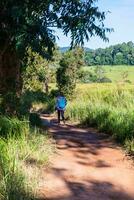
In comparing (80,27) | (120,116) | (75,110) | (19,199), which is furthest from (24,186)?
(75,110)

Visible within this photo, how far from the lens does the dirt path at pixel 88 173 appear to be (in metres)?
7.71

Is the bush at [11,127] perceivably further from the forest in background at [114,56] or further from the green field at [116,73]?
the forest in background at [114,56]

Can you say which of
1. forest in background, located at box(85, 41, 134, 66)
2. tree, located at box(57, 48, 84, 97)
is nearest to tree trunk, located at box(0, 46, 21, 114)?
tree, located at box(57, 48, 84, 97)

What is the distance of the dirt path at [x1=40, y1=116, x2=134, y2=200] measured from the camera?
7.71 meters

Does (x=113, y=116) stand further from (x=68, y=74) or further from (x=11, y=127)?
(x=68, y=74)

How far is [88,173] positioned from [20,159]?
4.60 feet

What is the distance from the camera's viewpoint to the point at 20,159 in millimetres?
8656

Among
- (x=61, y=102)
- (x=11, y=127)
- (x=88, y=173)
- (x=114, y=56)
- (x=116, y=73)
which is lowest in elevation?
(x=116, y=73)

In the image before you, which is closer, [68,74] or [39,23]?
[39,23]

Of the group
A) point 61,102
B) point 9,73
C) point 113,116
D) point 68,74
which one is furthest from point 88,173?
point 68,74

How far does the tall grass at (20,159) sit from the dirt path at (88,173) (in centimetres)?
27

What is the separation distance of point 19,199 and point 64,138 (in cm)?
711

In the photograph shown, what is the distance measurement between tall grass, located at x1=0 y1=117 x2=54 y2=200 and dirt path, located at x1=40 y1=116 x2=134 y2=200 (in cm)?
27

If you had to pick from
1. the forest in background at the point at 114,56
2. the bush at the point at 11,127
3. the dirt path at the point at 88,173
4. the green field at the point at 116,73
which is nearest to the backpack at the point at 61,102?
the dirt path at the point at 88,173
